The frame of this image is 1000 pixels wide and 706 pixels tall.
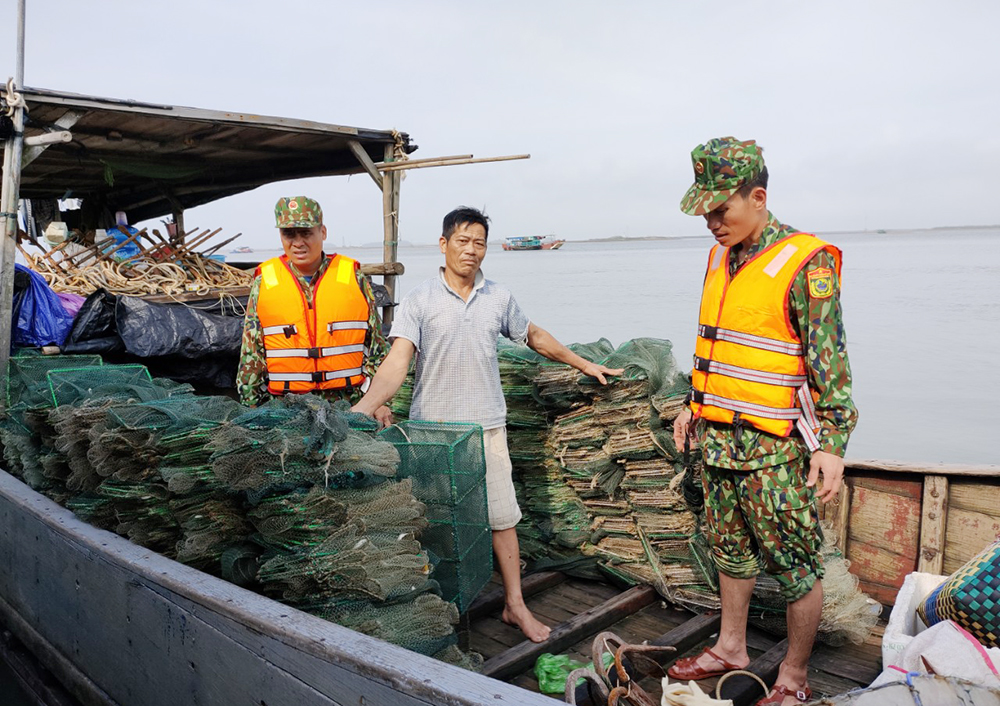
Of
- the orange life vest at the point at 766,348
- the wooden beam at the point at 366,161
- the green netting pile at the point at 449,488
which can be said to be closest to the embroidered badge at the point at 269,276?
the green netting pile at the point at 449,488

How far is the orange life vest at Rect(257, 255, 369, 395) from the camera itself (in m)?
3.85

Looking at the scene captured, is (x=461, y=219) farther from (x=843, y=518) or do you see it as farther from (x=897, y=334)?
(x=897, y=334)

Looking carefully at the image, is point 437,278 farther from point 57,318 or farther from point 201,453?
point 57,318

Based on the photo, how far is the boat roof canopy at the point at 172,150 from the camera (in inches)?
214

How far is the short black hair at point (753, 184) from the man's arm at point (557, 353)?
1.19 m

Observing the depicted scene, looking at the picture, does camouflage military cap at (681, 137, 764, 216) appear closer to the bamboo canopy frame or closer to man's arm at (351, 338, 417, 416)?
man's arm at (351, 338, 417, 416)

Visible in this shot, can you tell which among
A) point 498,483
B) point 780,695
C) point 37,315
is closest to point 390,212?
point 37,315

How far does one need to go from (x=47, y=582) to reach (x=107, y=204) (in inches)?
324

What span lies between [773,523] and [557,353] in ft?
4.39

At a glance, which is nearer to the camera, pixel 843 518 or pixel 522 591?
pixel 522 591

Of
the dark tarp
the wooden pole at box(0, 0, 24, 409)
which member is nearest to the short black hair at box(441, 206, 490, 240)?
the wooden pole at box(0, 0, 24, 409)

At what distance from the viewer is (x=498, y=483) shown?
332 cm

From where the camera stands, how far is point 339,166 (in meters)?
8.15

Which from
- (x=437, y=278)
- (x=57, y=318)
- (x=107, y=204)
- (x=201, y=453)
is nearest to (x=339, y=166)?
(x=57, y=318)
